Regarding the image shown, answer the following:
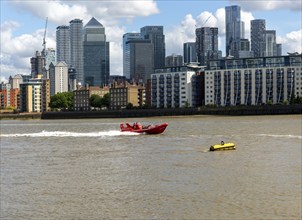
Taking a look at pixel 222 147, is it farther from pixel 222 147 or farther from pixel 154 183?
pixel 154 183

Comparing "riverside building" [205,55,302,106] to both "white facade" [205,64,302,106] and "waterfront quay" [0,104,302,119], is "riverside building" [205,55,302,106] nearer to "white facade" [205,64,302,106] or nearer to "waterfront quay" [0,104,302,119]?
"white facade" [205,64,302,106]

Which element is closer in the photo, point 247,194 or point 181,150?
point 247,194

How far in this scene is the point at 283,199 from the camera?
27469 millimetres

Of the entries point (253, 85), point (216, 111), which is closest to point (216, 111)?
point (216, 111)

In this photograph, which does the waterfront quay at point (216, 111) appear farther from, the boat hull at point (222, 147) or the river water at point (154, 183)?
the boat hull at point (222, 147)

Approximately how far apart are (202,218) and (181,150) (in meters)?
28.1

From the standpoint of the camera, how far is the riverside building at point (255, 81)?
182 m

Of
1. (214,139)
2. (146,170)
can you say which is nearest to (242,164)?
(146,170)

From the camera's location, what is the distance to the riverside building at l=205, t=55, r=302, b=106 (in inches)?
7185

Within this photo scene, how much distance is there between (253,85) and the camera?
187m

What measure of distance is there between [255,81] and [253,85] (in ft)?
4.65

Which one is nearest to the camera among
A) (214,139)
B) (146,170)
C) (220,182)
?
(220,182)

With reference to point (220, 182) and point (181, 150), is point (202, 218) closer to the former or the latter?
point (220, 182)

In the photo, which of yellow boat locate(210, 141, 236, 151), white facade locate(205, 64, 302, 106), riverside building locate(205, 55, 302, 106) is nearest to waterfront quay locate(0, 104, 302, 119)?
riverside building locate(205, 55, 302, 106)
